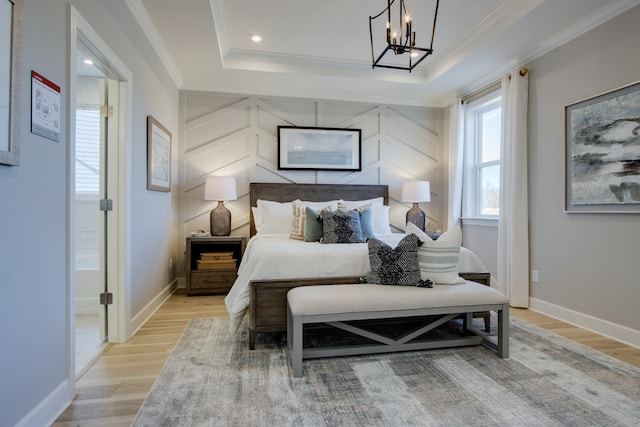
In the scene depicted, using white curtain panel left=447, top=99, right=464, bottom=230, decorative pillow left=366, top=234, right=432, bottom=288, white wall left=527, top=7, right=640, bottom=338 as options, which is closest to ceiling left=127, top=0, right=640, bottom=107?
white wall left=527, top=7, right=640, bottom=338

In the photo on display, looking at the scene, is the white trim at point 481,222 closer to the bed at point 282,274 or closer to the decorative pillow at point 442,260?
the bed at point 282,274

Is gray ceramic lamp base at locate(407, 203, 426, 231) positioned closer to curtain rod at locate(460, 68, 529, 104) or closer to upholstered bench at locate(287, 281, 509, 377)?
curtain rod at locate(460, 68, 529, 104)

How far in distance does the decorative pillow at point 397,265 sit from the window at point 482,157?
2189 millimetres

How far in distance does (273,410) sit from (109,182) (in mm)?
2019

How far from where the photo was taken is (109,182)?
8.25 feet

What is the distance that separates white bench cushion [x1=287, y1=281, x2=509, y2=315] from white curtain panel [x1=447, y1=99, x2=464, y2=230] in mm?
2329

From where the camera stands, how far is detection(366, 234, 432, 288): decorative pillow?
235cm

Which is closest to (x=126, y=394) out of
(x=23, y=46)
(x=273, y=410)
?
(x=273, y=410)

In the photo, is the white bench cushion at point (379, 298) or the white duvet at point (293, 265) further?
the white duvet at point (293, 265)

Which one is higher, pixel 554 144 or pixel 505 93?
pixel 505 93

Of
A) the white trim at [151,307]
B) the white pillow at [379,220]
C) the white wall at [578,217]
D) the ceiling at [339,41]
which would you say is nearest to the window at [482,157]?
the ceiling at [339,41]

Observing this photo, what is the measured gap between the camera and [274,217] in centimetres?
388

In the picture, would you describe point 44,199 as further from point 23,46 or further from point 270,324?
point 270,324

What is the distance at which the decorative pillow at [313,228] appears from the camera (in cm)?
317
